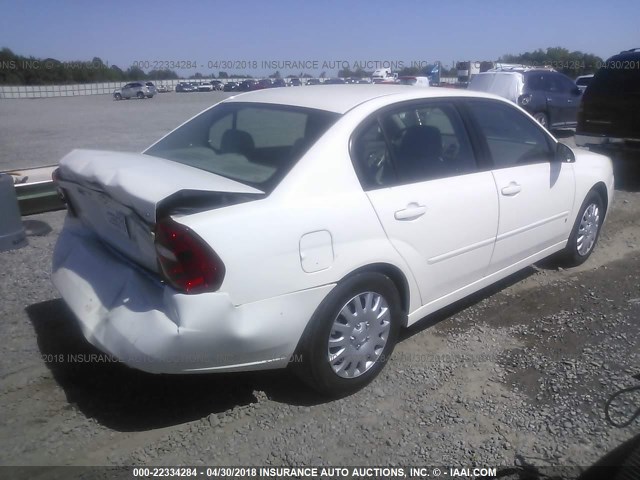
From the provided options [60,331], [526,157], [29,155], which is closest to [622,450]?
[526,157]

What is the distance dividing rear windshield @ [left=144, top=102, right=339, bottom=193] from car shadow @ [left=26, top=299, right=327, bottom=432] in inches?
47.3

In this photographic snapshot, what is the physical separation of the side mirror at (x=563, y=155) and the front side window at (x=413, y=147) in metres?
1.07

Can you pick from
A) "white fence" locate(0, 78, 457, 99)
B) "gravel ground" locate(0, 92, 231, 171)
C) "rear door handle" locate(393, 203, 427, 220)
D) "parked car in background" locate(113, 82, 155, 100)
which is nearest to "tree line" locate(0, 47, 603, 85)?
"white fence" locate(0, 78, 457, 99)

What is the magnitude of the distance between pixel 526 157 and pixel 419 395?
2.04 m

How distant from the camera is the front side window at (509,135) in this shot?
3.90m

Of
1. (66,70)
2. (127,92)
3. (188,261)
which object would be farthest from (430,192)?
(66,70)

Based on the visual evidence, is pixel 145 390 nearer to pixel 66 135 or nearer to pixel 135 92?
pixel 66 135

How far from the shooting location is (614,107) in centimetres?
920

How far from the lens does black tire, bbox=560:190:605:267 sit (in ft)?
15.7

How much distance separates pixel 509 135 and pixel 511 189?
63 cm

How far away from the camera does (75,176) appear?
3047 millimetres

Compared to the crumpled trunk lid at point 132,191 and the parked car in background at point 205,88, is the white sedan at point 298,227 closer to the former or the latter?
the crumpled trunk lid at point 132,191

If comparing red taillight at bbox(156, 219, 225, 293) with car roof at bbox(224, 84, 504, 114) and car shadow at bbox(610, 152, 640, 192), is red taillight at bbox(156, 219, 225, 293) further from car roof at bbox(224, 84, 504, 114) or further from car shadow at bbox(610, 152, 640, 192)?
car shadow at bbox(610, 152, 640, 192)

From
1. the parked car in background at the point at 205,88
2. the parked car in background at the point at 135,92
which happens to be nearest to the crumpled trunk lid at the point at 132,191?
the parked car in background at the point at 135,92
